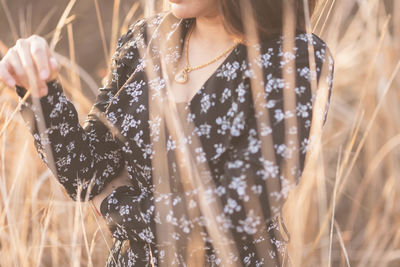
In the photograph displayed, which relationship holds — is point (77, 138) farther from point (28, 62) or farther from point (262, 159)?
point (262, 159)

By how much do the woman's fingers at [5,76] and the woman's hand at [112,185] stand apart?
0.29m

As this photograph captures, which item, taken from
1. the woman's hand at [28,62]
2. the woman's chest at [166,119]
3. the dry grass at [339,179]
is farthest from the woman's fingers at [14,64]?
the dry grass at [339,179]

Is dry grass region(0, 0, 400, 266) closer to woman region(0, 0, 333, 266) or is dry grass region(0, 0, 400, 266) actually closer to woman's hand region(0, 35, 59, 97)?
woman region(0, 0, 333, 266)

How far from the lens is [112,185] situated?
1035 mm

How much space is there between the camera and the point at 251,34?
0.92m

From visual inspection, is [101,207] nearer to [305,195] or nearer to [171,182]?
[171,182]

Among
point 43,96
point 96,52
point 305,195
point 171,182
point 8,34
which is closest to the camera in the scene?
point 43,96

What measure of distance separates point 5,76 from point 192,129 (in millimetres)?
303

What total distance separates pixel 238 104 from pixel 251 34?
0.39 feet

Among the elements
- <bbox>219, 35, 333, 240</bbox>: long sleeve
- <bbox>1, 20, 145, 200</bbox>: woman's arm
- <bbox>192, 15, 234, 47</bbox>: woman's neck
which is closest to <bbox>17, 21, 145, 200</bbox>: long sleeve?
<bbox>1, 20, 145, 200</bbox>: woman's arm

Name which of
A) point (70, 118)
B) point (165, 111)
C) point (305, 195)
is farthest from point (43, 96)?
point (305, 195)

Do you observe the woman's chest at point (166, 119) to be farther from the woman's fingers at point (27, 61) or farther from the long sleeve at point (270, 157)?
the woman's fingers at point (27, 61)

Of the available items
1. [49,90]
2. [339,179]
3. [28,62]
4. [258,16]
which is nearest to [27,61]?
[28,62]

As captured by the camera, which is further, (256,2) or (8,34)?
(8,34)
